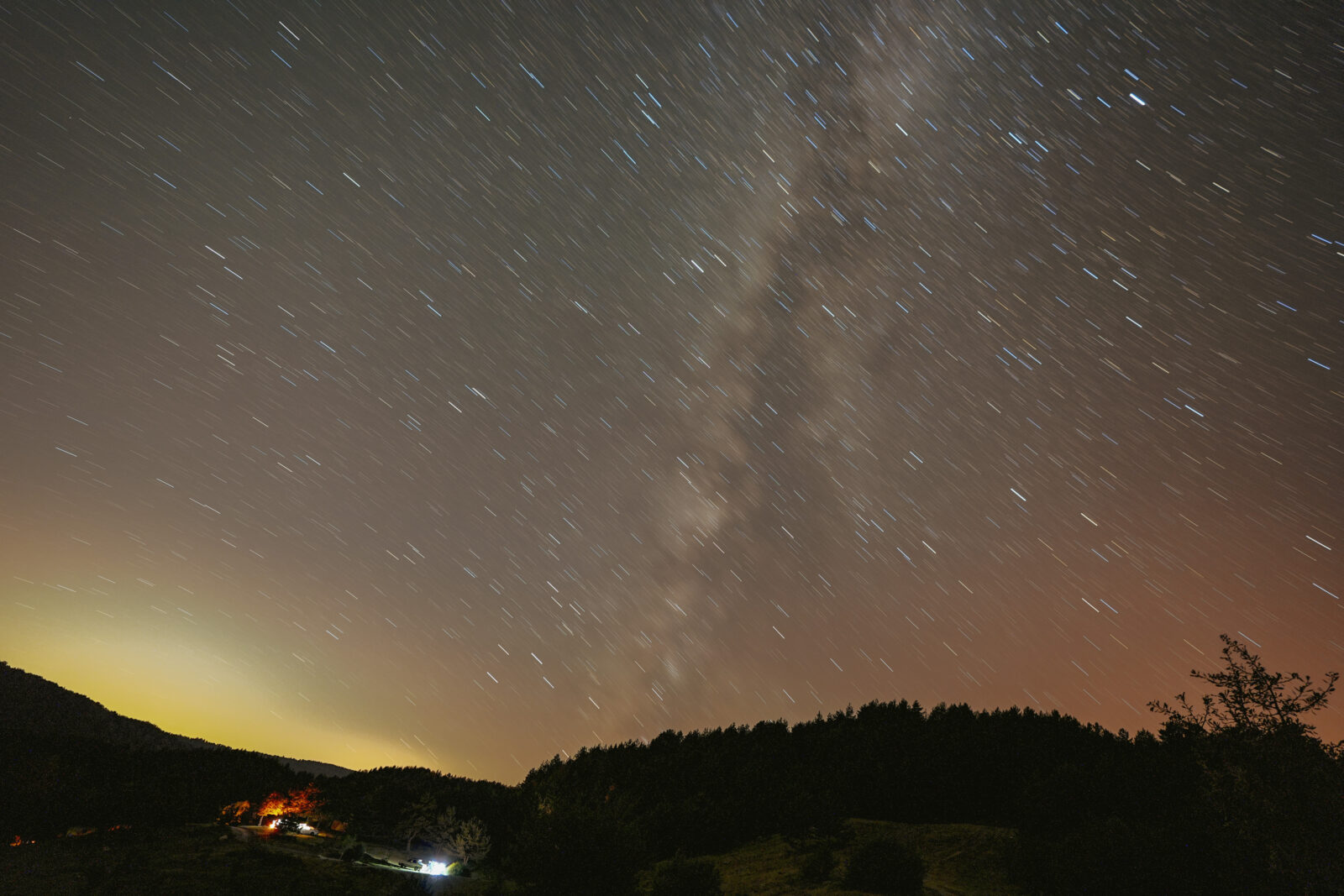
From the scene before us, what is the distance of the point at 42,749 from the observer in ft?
165

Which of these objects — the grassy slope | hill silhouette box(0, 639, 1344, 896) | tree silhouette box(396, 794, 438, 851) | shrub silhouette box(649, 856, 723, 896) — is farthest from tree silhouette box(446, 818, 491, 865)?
shrub silhouette box(649, 856, 723, 896)

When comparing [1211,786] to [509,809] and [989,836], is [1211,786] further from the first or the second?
[509,809]

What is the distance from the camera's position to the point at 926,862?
1716 cm

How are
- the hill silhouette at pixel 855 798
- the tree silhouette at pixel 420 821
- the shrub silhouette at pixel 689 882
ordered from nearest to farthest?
the hill silhouette at pixel 855 798, the shrub silhouette at pixel 689 882, the tree silhouette at pixel 420 821

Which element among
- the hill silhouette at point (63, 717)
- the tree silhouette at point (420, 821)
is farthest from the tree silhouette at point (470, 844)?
the hill silhouette at point (63, 717)

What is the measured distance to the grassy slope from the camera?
49.1 feet

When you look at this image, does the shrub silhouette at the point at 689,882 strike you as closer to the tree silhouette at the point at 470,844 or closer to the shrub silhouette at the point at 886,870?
the shrub silhouette at the point at 886,870

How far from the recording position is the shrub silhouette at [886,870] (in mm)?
14328

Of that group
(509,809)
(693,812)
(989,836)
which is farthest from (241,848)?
(989,836)

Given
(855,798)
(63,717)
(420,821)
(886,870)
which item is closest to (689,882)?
(886,870)

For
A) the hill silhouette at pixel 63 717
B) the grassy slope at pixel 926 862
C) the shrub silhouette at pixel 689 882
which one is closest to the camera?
the shrub silhouette at pixel 689 882

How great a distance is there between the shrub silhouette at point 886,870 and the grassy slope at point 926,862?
1.22 ft

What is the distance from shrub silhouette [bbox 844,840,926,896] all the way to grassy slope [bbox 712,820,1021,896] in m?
0.37

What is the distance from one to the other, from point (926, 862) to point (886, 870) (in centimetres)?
355
